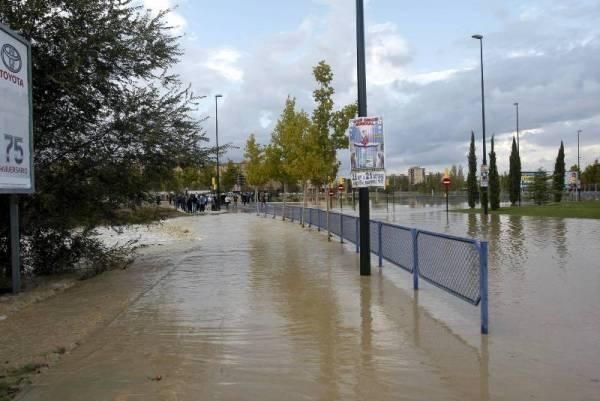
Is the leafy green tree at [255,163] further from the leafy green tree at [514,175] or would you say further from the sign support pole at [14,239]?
the sign support pole at [14,239]

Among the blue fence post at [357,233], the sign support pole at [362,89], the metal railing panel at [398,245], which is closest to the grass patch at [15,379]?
the metal railing panel at [398,245]

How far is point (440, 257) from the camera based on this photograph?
305 inches

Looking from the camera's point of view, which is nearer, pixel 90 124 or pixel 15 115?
pixel 15 115

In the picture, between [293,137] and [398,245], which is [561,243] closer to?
[398,245]

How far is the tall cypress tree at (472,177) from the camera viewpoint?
133 feet

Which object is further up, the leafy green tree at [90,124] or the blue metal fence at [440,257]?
the leafy green tree at [90,124]

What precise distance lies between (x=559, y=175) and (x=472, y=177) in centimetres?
1867

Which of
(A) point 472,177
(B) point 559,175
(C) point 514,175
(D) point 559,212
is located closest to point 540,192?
(C) point 514,175

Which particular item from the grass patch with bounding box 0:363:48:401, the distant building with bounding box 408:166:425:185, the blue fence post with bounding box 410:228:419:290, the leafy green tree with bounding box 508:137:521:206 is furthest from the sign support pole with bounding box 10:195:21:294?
the distant building with bounding box 408:166:425:185

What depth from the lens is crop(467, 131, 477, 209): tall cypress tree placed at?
1602 inches

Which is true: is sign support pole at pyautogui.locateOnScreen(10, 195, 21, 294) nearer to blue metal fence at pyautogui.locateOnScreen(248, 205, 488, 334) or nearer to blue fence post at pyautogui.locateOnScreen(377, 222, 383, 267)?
blue metal fence at pyautogui.locateOnScreen(248, 205, 488, 334)

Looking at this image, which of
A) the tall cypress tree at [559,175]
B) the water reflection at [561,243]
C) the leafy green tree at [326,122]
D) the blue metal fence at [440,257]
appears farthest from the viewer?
the tall cypress tree at [559,175]

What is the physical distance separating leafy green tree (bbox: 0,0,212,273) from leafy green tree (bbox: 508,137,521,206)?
3754cm

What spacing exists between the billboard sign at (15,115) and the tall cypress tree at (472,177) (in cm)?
3547
